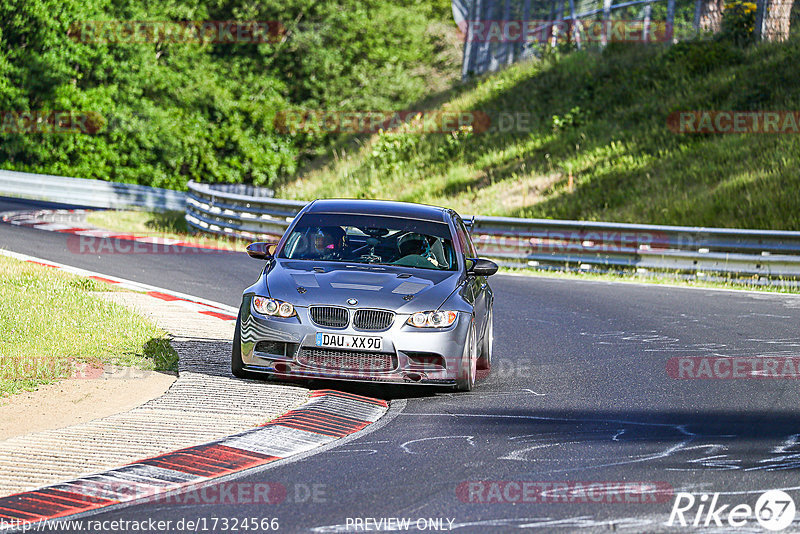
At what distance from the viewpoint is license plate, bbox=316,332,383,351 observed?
340 inches

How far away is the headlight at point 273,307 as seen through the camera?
884 cm

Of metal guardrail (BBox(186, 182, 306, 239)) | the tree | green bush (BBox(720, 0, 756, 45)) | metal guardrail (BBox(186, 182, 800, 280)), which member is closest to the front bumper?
metal guardrail (BBox(186, 182, 800, 280))

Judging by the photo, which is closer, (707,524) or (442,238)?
(707,524)

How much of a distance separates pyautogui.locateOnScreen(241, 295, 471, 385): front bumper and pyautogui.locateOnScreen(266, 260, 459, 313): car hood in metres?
0.16

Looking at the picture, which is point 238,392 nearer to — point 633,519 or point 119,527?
point 119,527

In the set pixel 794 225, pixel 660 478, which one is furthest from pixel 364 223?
pixel 794 225

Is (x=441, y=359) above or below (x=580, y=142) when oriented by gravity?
below

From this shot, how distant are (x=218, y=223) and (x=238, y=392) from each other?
1718 cm

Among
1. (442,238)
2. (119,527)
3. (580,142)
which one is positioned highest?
(580,142)

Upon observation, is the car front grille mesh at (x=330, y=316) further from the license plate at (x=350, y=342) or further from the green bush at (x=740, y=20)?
the green bush at (x=740, y=20)

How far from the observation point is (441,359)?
8.79 m

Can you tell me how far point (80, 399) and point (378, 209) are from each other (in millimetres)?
3385

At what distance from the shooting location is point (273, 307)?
8906 millimetres

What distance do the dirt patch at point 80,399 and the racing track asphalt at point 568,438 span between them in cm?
161
